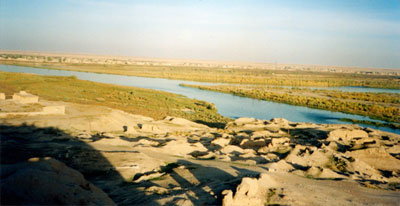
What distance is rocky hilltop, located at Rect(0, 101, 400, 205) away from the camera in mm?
6824

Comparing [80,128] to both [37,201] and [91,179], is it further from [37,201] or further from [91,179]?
[37,201]

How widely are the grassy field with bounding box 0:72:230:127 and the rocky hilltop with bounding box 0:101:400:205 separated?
8425 mm

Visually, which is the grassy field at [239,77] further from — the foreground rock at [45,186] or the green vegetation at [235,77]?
the foreground rock at [45,186]

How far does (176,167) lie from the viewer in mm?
10766

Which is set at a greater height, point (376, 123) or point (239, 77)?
point (239, 77)

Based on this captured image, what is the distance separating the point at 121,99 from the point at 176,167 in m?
25.4

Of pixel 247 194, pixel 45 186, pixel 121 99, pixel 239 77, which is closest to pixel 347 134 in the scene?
pixel 247 194

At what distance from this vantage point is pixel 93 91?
37906 mm

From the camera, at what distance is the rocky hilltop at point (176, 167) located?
6.82 metres

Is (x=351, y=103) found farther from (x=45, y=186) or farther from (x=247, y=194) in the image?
(x=45, y=186)

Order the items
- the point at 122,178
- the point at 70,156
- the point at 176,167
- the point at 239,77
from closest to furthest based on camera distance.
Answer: the point at 122,178
the point at 70,156
the point at 176,167
the point at 239,77

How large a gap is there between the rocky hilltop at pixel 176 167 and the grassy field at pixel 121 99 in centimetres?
842

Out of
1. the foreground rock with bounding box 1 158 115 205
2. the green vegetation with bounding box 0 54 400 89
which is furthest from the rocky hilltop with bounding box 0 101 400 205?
the green vegetation with bounding box 0 54 400 89

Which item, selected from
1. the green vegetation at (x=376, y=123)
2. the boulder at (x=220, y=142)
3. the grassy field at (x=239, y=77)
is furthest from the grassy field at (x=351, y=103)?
the boulder at (x=220, y=142)
